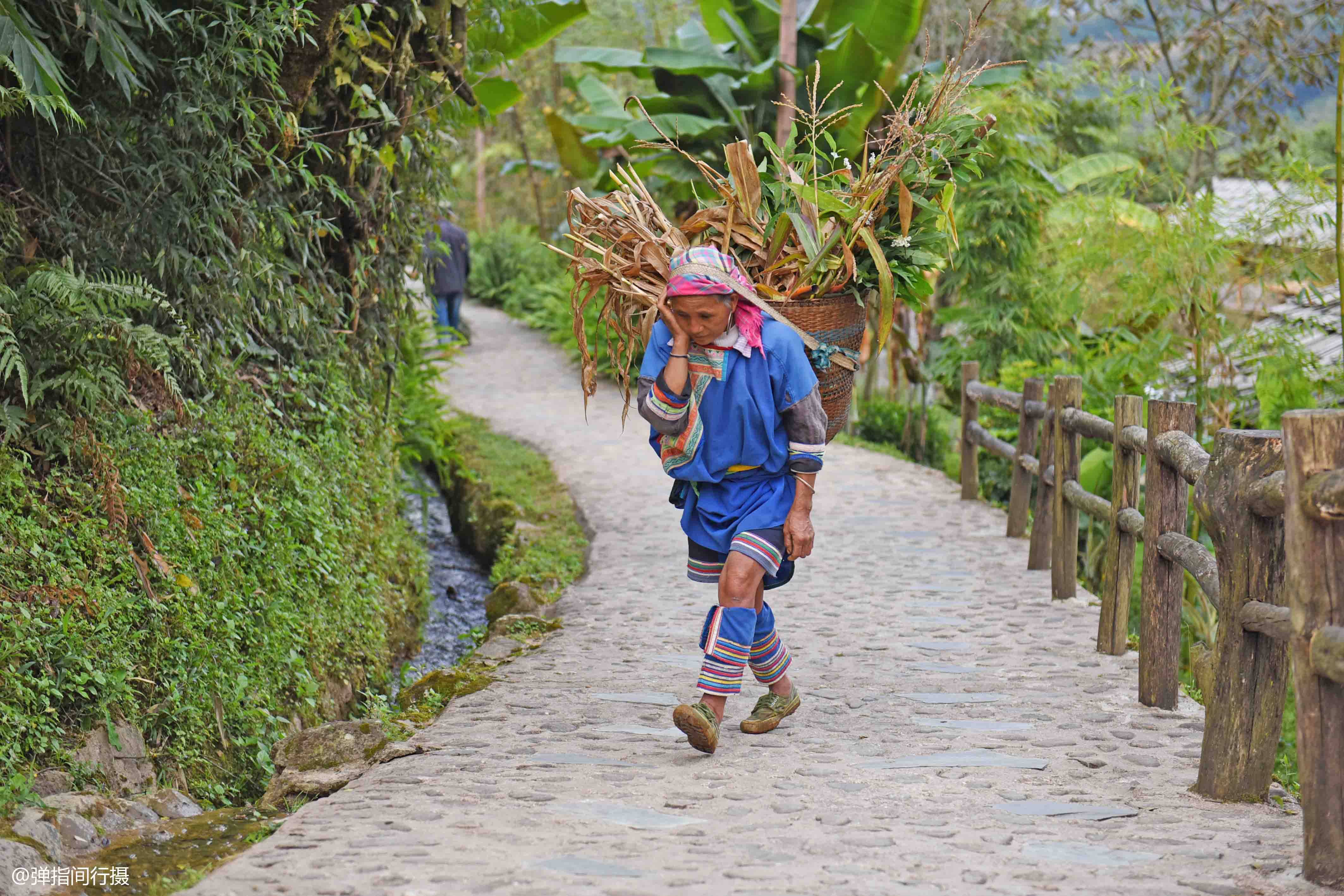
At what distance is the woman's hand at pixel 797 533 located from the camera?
14.6ft

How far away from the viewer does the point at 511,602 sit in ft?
23.9

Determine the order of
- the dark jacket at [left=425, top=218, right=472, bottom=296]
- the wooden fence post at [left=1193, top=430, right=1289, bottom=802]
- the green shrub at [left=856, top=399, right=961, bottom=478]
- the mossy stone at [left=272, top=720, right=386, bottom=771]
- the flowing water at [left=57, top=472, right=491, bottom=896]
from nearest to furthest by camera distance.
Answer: the flowing water at [left=57, top=472, right=491, bottom=896] → the wooden fence post at [left=1193, top=430, right=1289, bottom=802] → the mossy stone at [left=272, top=720, right=386, bottom=771] → the green shrub at [left=856, top=399, right=961, bottom=478] → the dark jacket at [left=425, top=218, right=472, bottom=296]

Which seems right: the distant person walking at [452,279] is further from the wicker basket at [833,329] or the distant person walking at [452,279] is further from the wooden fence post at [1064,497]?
the wicker basket at [833,329]

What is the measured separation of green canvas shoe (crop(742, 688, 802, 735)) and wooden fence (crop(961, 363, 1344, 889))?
1.50 m

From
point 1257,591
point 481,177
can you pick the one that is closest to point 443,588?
point 1257,591

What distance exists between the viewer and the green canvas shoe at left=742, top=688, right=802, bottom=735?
468 cm

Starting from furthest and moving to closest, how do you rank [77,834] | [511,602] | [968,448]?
1. [968,448]
2. [511,602]
3. [77,834]

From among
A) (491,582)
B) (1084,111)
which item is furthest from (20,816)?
(1084,111)

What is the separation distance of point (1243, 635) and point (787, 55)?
10.2 metres

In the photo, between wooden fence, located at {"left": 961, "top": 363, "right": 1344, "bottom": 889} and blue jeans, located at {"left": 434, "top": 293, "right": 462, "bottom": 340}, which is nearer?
wooden fence, located at {"left": 961, "top": 363, "right": 1344, "bottom": 889}

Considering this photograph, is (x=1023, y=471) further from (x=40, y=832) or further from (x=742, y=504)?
(x=40, y=832)

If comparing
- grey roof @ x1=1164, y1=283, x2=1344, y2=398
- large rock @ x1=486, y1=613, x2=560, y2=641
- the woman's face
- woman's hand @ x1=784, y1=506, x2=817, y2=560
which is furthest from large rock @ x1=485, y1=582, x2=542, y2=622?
grey roof @ x1=1164, y1=283, x2=1344, y2=398

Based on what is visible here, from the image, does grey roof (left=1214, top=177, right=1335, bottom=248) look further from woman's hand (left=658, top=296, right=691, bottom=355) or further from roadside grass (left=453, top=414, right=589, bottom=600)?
woman's hand (left=658, top=296, right=691, bottom=355)

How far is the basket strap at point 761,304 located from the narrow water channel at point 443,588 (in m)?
3.13
